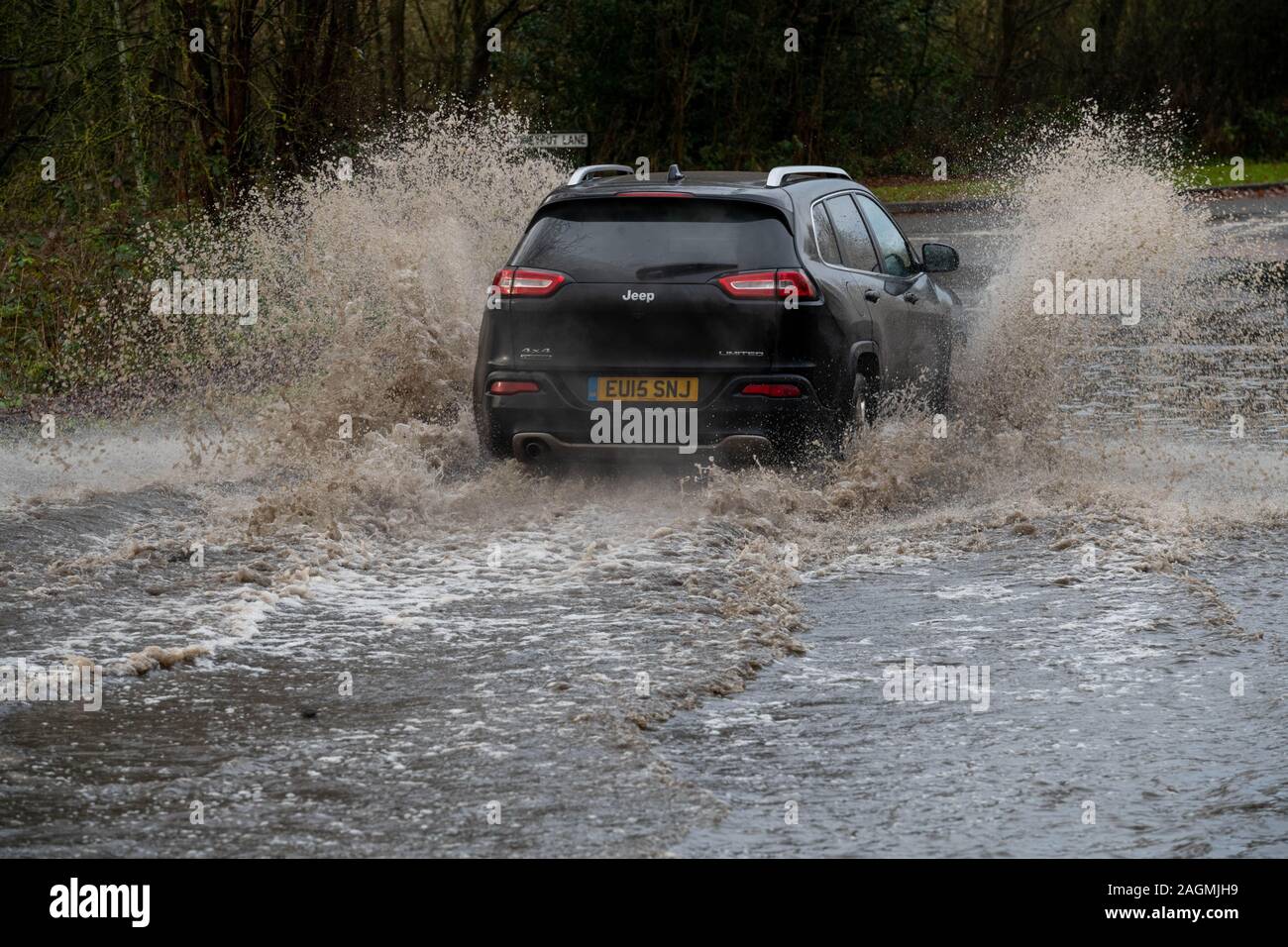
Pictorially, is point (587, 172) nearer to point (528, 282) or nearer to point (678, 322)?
point (528, 282)

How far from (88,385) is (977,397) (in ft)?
23.6

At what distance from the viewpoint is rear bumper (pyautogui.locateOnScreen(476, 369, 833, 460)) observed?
9211 millimetres

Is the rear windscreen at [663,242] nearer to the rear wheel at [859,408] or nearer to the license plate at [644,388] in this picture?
the license plate at [644,388]

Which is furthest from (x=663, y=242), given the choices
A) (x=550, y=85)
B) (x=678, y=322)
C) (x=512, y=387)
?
(x=550, y=85)

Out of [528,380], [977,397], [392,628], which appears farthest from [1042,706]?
[977,397]

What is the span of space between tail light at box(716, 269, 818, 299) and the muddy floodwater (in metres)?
0.95

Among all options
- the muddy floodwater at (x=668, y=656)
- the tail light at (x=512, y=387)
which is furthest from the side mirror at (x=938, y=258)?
the tail light at (x=512, y=387)

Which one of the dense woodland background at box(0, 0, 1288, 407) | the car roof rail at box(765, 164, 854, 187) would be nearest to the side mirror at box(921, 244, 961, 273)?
the car roof rail at box(765, 164, 854, 187)

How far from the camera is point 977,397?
40.2 feet

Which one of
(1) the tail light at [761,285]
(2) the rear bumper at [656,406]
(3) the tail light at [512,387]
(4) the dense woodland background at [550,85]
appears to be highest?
(4) the dense woodland background at [550,85]

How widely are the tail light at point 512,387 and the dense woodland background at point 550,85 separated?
5763mm

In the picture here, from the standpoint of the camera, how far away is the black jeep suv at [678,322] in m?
9.23

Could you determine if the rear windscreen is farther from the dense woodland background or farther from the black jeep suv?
the dense woodland background

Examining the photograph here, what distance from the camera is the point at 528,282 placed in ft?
31.2
